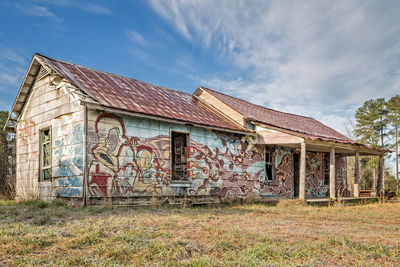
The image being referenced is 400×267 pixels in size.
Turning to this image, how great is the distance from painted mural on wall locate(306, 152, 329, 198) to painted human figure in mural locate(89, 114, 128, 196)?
11.3 meters

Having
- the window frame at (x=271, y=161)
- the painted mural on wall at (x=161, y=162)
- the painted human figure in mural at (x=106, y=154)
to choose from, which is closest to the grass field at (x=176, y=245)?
the painted human figure in mural at (x=106, y=154)

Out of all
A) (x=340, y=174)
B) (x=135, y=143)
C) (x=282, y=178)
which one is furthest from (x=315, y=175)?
(x=135, y=143)

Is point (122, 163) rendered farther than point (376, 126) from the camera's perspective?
No

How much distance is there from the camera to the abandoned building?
9592 mm

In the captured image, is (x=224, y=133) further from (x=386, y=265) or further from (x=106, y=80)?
(x=386, y=265)

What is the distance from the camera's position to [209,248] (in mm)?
4434

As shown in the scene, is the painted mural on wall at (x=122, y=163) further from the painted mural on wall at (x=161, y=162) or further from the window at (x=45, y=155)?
the window at (x=45, y=155)

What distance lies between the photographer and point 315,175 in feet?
60.0

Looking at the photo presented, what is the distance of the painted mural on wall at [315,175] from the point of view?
703 inches

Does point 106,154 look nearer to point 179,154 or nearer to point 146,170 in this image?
point 146,170

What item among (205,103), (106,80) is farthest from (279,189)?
(106,80)

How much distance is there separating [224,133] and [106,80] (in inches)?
194

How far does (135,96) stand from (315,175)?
11.4 metres

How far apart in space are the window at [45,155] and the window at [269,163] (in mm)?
8897
